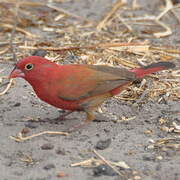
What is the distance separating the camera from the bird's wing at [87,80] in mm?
4914

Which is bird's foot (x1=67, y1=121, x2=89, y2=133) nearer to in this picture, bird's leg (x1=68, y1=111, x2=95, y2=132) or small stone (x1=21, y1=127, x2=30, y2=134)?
bird's leg (x1=68, y1=111, x2=95, y2=132)

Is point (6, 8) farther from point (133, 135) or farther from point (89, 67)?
point (133, 135)

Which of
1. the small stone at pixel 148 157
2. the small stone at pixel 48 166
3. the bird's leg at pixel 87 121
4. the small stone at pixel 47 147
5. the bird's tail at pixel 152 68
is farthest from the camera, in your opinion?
the bird's tail at pixel 152 68

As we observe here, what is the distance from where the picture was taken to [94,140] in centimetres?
481

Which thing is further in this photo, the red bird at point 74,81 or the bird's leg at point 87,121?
the bird's leg at point 87,121

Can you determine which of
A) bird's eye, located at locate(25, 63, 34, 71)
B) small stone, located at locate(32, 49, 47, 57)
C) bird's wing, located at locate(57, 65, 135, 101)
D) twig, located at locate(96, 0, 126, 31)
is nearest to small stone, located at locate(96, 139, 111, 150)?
bird's wing, located at locate(57, 65, 135, 101)

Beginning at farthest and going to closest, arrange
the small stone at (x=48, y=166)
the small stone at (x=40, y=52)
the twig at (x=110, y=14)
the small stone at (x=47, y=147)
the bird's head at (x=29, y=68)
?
the twig at (x=110, y=14)
the small stone at (x=40, y=52)
the bird's head at (x=29, y=68)
the small stone at (x=47, y=147)
the small stone at (x=48, y=166)

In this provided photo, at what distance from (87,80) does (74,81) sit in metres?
0.13

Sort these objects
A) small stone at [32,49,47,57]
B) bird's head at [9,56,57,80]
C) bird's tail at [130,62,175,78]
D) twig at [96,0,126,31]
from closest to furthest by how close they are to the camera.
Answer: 1. bird's head at [9,56,57,80]
2. bird's tail at [130,62,175,78]
3. small stone at [32,49,47,57]
4. twig at [96,0,126,31]

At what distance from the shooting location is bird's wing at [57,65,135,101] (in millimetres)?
4914

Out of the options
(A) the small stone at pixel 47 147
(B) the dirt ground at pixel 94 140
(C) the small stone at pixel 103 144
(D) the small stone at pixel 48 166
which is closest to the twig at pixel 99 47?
(B) the dirt ground at pixel 94 140

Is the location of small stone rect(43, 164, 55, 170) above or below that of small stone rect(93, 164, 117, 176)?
above

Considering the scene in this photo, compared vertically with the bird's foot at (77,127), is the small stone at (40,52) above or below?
above

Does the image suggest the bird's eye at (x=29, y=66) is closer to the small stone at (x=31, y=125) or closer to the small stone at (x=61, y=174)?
the small stone at (x=31, y=125)
